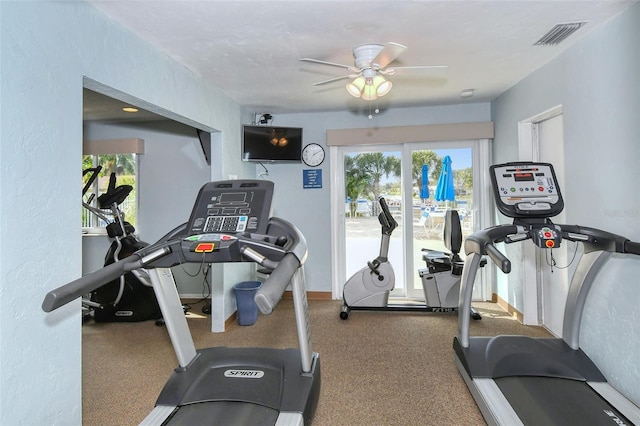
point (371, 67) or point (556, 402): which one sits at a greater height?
point (371, 67)

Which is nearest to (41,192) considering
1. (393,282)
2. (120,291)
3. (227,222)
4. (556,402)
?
(227,222)

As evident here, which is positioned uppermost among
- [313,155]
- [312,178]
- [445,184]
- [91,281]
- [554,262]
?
[313,155]

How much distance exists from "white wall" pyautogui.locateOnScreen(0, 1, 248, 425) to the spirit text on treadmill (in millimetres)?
724

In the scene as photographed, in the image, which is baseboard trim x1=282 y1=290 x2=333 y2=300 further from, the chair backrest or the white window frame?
the white window frame

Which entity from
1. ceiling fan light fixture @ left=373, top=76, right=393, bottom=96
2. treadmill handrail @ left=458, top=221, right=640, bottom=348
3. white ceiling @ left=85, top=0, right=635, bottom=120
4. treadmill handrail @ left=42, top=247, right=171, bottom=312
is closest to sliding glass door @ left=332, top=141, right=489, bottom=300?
white ceiling @ left=85, top=0, right=635, bottom=120

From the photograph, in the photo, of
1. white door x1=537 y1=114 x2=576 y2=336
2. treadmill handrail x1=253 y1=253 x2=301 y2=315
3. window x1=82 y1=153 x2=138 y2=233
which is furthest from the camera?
window x1=82 y1=153 x2=138 y2=233

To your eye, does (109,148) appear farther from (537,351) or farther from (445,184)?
(537,351)

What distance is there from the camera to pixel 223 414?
5.38 feet

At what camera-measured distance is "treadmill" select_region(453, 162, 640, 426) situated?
1710 millimetres

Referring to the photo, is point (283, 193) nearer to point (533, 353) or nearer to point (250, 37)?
point (250, 37)

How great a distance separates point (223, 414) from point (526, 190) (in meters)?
2.12

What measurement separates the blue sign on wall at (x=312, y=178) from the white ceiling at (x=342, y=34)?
1255 mm

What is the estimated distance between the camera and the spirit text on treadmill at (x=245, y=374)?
6.14 ft

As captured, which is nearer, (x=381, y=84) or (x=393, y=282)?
(x=381, y=84)
